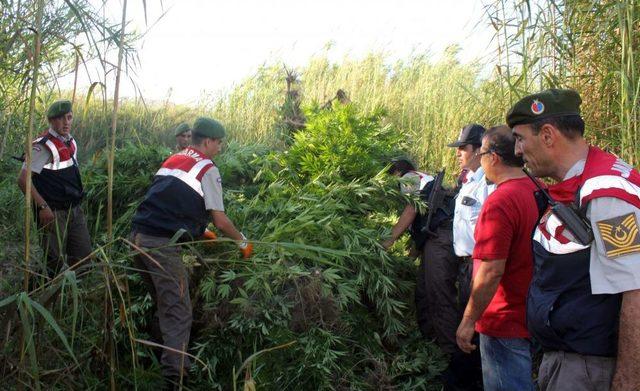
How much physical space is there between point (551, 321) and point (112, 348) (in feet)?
5.65

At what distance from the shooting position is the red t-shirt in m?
3.94

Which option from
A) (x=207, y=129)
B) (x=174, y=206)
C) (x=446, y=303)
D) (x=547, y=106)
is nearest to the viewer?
(x=547, y=106)

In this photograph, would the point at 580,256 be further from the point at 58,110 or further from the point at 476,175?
the point at 58,110

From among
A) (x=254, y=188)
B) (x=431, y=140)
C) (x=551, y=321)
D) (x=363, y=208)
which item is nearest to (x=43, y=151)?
(x=254, y=188)

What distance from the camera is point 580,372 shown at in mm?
2711

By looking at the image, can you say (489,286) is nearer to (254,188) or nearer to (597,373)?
(597,373)

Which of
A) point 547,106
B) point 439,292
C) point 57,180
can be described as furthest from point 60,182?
point 547,106

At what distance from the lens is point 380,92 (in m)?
9.34

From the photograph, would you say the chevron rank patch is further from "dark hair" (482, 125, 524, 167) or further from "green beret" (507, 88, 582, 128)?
"dark hair" (482, 125, 524, 167)

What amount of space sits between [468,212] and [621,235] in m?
2.38

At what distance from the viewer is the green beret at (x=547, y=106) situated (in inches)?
115

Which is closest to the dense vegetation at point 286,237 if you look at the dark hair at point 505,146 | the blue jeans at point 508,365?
the dark hair at point 505,146

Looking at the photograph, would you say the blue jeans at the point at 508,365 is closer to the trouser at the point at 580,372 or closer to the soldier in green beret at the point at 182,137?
the trouser at the point at 580,372

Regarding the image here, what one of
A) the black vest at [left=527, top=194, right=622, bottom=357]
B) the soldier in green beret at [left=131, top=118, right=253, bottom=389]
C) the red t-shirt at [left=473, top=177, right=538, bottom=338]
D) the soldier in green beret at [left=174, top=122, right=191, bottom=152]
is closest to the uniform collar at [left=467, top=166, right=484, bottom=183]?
the red t-shirt at [left=473, top=177, right=538, bottom=338]
